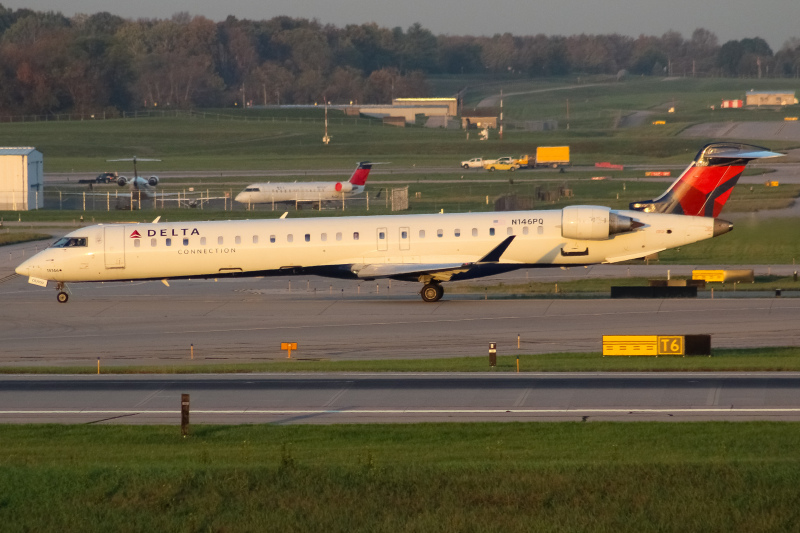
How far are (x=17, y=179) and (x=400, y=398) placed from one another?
6163 cm

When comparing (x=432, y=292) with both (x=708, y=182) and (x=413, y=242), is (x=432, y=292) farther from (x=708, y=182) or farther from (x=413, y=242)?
(x=708, y=182)

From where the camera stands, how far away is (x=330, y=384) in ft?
78.5

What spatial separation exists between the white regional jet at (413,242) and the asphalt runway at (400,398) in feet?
43.3

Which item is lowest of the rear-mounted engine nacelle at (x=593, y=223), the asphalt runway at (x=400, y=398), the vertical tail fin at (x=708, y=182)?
the asphalt runway at (x=400, y=398)

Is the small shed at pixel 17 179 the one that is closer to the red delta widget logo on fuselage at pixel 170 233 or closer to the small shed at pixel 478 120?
the red delta widget logo on fuselage at pixel 170 233

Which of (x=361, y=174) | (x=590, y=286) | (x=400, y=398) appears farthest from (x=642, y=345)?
(x=361, y=174)

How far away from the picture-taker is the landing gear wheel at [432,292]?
38.6m

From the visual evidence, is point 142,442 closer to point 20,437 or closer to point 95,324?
point 20,437

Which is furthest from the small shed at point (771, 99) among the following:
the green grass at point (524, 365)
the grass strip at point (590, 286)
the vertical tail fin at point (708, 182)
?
the green grass at point (524, 365)

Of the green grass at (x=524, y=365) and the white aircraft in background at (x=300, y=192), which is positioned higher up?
the white aircraft in background at (x=300, y=192)

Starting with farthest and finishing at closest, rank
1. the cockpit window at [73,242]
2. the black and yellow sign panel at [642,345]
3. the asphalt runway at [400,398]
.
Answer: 1. the cockpit window at [73,242]
2. the black and yellow sign panel at [642,345]
3. the asphalt runway at [400,398]

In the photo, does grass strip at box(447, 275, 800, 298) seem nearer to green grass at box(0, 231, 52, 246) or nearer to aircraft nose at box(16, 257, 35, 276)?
aircraft nose at box(16, 257, 35, 276)

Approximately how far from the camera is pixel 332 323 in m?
34.7

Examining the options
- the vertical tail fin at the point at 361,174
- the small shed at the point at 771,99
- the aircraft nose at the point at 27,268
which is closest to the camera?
the aircraft nose at the point at 27,268
